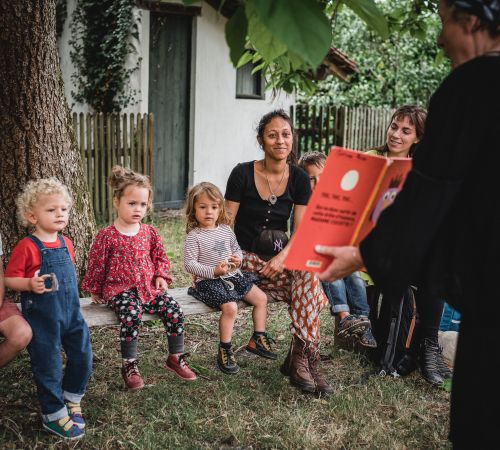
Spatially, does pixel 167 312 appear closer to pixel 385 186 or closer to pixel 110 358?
pixel 110 358

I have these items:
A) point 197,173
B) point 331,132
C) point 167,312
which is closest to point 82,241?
point 167,312

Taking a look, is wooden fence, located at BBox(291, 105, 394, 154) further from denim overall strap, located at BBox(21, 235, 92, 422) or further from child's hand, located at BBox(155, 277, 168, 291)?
denim overall strap, located at BBox(21, 235, 92, 422)

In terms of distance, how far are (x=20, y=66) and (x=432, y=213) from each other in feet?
11.1

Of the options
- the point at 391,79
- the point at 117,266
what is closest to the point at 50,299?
the point at 117,266

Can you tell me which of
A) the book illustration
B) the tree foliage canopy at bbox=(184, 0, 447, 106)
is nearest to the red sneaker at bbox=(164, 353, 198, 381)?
the tree foliage canopy at bbox=(184, 0, 447, 106)

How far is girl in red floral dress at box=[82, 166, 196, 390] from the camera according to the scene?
379cm

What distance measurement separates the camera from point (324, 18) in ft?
4.73

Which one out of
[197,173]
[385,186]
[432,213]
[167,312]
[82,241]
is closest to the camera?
[432,213]

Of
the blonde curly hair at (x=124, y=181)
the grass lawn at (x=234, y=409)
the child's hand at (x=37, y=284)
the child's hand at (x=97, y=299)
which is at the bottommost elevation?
the grass lawn at (x=234, y=409)

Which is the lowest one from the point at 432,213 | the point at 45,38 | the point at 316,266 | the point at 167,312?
the point at 167,312

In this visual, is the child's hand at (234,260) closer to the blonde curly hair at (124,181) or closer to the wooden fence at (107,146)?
the blonde curly hair at (124,181)

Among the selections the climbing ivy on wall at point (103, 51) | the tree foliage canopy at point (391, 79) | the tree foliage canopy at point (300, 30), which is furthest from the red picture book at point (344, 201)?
the tree foliage canopy at point (391, 79)

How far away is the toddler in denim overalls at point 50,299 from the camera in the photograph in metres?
3.19

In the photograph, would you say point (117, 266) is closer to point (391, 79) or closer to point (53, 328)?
point (53, 328)
